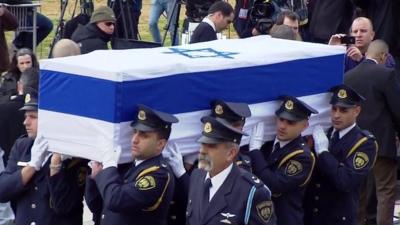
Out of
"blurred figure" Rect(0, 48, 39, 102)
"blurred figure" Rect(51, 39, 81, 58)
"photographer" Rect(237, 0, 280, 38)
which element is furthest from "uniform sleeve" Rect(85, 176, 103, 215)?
"photographer" Rect(237, 0, 280, 38)

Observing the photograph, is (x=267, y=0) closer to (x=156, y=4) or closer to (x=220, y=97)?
(x=156, y=4)

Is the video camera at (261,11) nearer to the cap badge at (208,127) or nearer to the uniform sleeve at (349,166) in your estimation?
the uniform sleeve at (349,166)

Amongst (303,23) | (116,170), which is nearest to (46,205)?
(116,170)

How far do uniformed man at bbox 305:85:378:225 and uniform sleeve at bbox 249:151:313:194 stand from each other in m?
0.24

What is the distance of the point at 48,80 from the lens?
6395 millimetres

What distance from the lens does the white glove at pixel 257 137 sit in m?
6.84

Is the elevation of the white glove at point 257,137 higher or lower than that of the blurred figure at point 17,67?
higher

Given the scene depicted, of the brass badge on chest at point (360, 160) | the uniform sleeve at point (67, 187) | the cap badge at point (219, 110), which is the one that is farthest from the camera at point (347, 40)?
the uniform sleeve at point (67, 187)

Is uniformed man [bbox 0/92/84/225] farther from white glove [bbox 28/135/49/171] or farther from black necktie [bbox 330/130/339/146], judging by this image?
black necktie [bbox 330/130/339/146]

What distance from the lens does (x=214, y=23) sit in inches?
435

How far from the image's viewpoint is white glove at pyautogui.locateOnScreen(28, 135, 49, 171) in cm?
652

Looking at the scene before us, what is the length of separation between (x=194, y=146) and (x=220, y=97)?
327 millimetres

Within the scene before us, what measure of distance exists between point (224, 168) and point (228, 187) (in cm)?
11

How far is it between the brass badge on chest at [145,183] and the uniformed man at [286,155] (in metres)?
0.83
